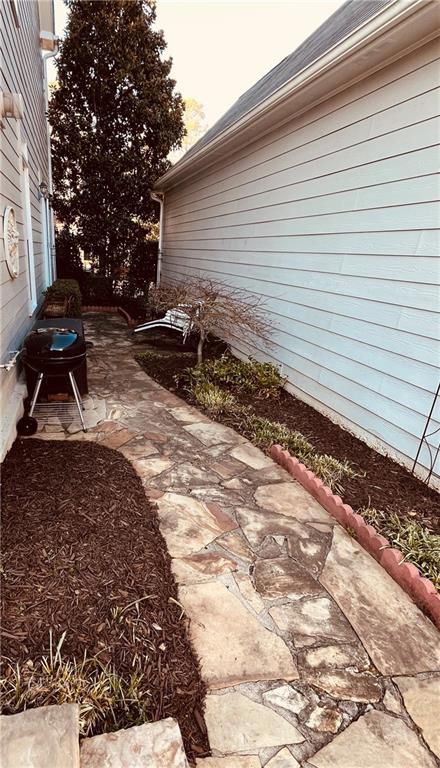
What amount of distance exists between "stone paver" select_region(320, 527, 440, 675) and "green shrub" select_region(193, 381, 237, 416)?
6.91 ft

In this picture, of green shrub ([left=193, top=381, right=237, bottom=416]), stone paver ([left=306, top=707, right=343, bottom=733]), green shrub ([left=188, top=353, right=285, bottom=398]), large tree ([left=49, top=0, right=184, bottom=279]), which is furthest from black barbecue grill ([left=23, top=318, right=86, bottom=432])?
large tree ([left=49, top=0, right=184, bottom=279])

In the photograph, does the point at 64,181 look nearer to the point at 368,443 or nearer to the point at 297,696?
the point at 368,443

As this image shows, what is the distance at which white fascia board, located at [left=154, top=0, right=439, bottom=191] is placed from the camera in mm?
2711

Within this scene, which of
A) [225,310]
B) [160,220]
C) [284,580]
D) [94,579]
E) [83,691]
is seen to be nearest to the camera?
[83,691]

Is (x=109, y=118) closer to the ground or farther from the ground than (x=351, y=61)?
farther from the ground

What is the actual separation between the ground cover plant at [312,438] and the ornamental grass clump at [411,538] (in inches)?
0.5

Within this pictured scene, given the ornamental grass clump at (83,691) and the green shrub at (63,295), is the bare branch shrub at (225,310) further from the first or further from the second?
the ornamental grass clump at (83,691)

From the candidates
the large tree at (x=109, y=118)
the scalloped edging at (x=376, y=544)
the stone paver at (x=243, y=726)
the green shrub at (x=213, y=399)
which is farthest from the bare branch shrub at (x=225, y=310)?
the large tree at (x=109, y=118)

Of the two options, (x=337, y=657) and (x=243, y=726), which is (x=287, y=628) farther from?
(x=243, y=726)

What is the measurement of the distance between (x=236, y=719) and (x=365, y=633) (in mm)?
748

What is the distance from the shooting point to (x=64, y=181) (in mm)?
10609

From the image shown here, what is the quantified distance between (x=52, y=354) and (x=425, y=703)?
134 inches

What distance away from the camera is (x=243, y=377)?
5.07 metres

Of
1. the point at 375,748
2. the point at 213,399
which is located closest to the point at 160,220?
the point at 213,399
